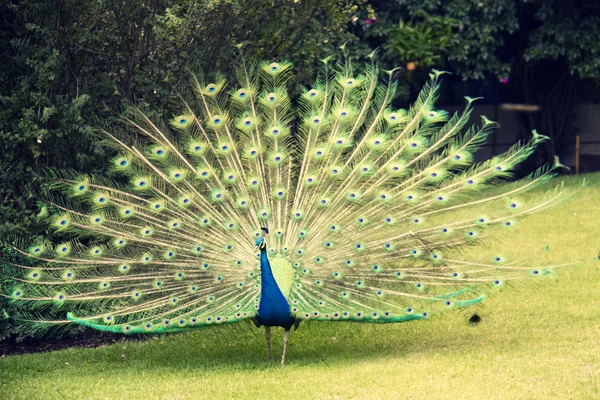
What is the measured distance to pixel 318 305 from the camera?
23.0ft

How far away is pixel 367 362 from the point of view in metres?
7.36

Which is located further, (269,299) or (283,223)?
(283,223)

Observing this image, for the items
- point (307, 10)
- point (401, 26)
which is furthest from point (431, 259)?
point (401, 26)

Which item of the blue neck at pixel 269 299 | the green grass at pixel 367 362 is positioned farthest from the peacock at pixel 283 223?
the green grass at pixel 367 362

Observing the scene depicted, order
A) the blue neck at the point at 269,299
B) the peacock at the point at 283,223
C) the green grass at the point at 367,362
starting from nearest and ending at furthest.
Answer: the green grass at the point at 367,362
the blue neck at the point at 269,299
the peacock at the point at 283,223

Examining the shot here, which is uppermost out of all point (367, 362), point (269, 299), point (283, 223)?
point (283, 223)

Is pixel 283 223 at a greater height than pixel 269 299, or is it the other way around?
pixel 283 223

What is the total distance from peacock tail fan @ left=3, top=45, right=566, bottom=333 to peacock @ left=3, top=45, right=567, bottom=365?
1cm

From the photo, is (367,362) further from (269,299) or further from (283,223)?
(283,223)

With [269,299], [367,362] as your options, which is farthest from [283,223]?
[367,362]

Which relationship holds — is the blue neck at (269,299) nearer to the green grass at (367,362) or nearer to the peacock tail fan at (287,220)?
the peacock tail fan at (287,220)

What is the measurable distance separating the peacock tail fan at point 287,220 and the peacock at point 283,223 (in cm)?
1

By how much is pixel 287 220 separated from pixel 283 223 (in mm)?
41

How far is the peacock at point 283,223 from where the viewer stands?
7.11 meters
